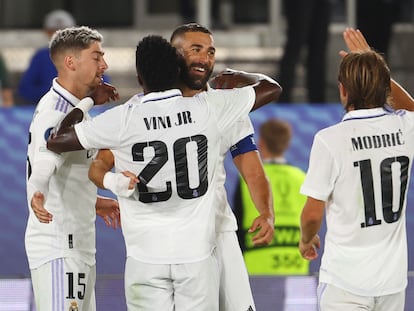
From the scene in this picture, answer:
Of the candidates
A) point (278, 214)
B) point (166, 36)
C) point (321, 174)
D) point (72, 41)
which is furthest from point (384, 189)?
point (166, 36)

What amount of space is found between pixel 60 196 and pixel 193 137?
656 mm

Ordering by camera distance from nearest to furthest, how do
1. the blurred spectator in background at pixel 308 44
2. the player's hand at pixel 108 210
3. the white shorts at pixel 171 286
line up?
1. the white shorts at pixel 171 286
2. the player's hand at pixel 108 210
3. the blurred spectator in background at pixel 308 44

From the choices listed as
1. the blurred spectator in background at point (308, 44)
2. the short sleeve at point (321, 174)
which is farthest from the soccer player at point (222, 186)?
the blurred spectator in background at point (308, 44)

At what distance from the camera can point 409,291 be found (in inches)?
248

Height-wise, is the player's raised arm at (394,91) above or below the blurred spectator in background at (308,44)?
above

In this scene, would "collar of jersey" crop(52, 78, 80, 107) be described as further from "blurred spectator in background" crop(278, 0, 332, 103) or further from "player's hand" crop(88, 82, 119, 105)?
"blurred spectator in background" crop(278, 0, 332, 103)

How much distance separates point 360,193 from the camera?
4.70 meters

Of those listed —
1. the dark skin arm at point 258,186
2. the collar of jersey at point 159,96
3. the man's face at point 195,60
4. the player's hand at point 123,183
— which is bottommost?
the dark skin arm at point 258,186

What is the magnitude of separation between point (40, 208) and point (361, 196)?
119 cm

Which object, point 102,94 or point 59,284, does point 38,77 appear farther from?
point 59,284

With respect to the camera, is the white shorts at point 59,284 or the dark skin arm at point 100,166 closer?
the dark skin arm at point 100,166

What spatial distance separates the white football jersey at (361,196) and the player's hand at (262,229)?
28cm

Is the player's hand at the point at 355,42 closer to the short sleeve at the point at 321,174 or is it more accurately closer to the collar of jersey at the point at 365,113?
the collar of jersey at the point at 365,113

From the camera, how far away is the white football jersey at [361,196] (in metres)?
4.70
